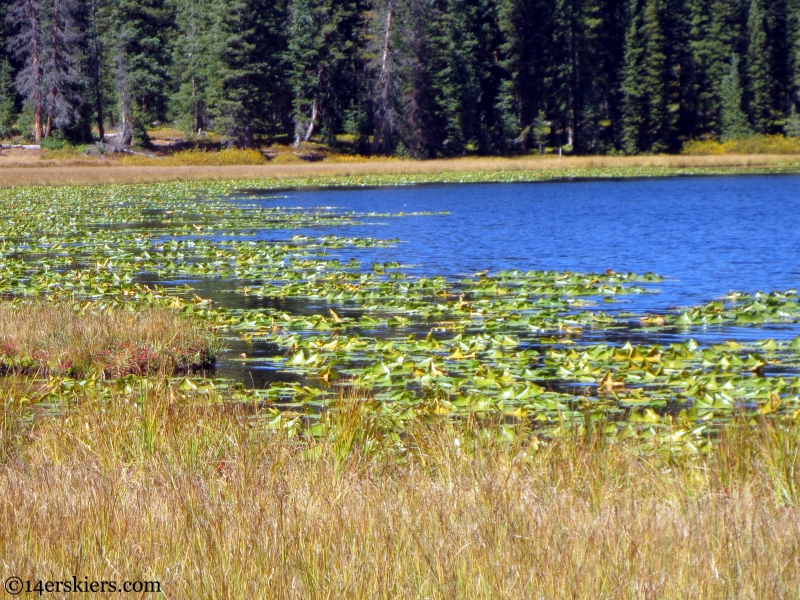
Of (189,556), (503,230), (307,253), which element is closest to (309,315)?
(307,253)

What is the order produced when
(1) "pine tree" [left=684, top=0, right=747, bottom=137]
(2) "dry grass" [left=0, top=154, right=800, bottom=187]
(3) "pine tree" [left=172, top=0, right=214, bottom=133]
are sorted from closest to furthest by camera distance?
(2) "dry grass" [left=0, top=154, right=800, bottom=187] < (3) "pine tree" [left=172, top=0, right=214, bottom=133] < (1) "pine tree" [left=684, top=0, right=747, bottom=137]

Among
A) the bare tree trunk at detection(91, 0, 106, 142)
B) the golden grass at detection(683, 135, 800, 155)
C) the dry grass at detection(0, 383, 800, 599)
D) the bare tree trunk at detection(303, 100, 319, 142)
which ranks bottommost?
the dry grass at detection(0, 383, 800, 599)

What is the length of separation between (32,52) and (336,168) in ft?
80.0

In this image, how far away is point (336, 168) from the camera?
62.9 meters

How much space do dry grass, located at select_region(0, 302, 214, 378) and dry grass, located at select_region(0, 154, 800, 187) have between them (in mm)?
40580

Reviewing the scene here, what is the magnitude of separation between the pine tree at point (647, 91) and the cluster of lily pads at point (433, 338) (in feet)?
204

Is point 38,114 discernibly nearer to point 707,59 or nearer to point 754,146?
point 754,146

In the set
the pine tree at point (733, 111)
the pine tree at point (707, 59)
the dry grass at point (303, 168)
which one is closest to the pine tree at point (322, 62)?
the dry grass at point (303, 168)

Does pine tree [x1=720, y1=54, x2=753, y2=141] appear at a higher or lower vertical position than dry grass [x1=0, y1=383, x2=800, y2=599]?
higher

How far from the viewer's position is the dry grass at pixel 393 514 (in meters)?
3.83

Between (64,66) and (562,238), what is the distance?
53.1m

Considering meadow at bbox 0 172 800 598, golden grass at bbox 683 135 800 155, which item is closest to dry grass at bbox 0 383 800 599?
meadow at bbox 0 172 800 598

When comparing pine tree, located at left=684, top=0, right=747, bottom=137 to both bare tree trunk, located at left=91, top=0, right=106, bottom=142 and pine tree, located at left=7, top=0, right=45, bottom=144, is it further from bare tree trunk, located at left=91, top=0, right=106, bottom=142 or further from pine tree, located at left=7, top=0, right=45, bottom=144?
pine tree, located at left=7, top=0, right=45, bottom=144

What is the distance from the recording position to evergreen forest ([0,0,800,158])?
70188mm
